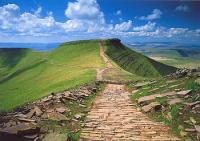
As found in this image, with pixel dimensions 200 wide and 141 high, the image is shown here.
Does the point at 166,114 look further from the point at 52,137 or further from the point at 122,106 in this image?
the point at 52,137

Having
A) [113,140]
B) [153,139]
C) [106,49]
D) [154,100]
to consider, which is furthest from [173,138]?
[106,49]

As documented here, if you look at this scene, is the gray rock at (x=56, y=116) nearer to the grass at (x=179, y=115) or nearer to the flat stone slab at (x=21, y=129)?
the flat stone slab at (x=21, y=129)

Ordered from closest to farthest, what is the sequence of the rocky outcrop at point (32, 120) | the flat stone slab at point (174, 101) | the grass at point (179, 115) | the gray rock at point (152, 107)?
1. the rocky outcrop at point (32, 120)
2. the grass at point (179, 115)
3. the flat stone slab at point (174, 101)
4. the gray rock at point (152, 107)

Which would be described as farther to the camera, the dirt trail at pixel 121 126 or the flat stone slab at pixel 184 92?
the flat stone slab at pixel 184 92

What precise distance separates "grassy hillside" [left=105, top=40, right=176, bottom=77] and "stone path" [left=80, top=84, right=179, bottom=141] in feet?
270

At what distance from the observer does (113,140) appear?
46.9ft

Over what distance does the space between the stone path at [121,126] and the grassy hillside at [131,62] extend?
82.3 metres

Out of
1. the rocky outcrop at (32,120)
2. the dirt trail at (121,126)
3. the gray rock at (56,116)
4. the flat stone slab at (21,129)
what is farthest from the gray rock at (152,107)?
the flat stone slab at (21,129)

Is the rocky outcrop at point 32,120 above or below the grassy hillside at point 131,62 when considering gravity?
above

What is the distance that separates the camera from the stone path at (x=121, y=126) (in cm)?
1476

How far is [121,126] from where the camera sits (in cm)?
1677

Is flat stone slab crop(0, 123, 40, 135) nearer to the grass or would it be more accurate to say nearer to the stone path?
the stone path

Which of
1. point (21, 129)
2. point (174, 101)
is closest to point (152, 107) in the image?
point (174, 101)

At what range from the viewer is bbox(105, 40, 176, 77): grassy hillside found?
10849cm
